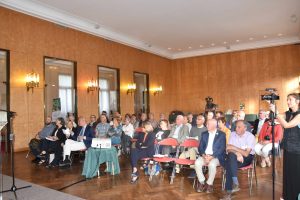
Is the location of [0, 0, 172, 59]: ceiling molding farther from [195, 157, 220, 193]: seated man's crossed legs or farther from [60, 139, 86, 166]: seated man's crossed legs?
[195, 157, 220, 193]: seated man's crossed legs

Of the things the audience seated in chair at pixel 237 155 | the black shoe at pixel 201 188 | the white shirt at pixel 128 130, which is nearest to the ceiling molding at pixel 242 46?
the white shirt at pixel 128 130

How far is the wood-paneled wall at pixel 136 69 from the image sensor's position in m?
8.45

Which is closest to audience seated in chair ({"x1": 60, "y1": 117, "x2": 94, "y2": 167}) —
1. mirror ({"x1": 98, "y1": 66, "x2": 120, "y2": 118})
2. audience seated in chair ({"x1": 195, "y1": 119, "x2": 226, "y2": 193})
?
audience seated in chair ({"x1": 195, "y1": 119, "x2": 226, "y2": 193})

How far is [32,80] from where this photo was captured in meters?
8.67

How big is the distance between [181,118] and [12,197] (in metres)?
3.47

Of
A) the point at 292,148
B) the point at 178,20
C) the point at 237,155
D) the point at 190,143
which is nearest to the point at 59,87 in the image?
the point at 178,20

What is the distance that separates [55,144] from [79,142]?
62 centimetres

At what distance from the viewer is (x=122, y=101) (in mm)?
12531

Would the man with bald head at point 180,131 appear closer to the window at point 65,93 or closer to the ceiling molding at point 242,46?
the window at point 65,93

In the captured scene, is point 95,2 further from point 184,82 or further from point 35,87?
point 184,82

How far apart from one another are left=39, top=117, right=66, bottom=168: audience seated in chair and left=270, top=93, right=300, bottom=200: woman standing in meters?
5.17

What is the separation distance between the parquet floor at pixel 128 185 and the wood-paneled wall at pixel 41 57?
2.65m

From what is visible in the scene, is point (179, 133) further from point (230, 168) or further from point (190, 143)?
point (230, 168)

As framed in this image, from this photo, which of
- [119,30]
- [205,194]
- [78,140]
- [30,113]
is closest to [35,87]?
[30,113]
